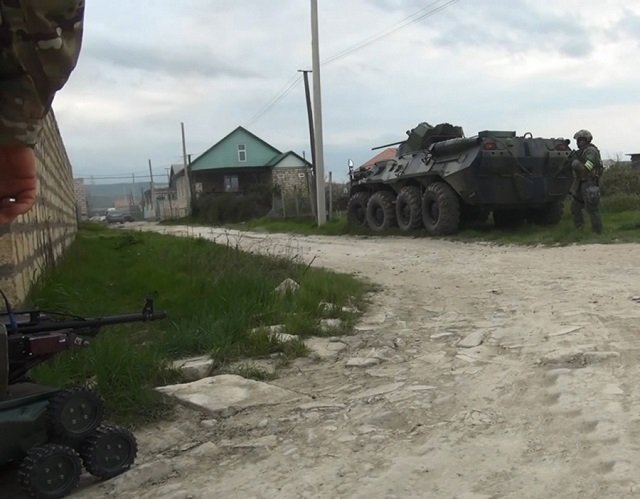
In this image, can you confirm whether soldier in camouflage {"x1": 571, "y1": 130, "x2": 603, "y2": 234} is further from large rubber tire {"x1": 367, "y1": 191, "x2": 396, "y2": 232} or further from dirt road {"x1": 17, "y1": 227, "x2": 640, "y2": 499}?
dirt road {"x1": 17, "y1": 227, "x2": 640, "y2": 499}

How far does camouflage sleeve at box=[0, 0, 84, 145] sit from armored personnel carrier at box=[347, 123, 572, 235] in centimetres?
1087

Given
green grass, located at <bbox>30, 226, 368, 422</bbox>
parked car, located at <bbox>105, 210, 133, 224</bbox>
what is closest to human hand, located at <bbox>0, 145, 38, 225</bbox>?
green grass, located at <bbox>30, 226, 368, 422</bbox>

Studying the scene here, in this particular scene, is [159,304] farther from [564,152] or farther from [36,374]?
[564,152]

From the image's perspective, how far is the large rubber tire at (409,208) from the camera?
1433 centimetres

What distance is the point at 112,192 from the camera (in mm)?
88250

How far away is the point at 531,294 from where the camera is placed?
19.9ft

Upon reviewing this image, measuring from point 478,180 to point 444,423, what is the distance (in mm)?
9594

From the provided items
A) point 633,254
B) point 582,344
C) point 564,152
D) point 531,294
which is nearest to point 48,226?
point 531,294

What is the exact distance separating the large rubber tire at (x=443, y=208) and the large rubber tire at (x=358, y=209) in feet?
11.6

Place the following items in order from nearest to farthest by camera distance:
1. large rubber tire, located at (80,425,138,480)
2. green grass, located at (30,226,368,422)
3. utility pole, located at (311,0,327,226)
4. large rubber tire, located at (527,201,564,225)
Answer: large rubber tire, located at (80,425,138,480), green grass, located at (30,226,368,422), large rubber tire, located at (527,201,564,225), utility pole, located at (311,0,327,226)

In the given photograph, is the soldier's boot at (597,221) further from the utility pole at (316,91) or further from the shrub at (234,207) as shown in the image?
the shrub at (234,207)

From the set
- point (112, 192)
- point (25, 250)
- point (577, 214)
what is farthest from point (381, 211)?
point (112, 192)

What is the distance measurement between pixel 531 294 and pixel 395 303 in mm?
1143

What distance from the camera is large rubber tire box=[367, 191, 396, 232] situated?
1557cm
